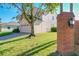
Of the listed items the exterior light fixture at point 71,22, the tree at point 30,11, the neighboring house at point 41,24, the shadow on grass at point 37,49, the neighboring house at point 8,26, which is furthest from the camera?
the neighboring house at point 41,24

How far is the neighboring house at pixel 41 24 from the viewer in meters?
6.80

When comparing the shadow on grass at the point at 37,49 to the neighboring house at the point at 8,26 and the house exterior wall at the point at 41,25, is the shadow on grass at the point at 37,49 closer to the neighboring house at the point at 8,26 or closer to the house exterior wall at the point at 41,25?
the house exterior wall at the point at 41,25

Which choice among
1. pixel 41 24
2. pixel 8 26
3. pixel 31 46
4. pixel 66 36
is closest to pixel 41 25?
pixel 41 24

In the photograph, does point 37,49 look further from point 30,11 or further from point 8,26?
point 30,11

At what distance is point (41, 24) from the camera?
23.8 ft

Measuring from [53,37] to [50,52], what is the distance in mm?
912

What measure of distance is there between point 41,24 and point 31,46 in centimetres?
115

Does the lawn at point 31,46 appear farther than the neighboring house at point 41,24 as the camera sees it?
No

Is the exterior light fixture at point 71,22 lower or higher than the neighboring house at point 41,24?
higher

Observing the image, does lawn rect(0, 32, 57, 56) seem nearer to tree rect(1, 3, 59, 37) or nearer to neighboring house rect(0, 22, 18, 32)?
tree rect(1, 3, 59, 37)

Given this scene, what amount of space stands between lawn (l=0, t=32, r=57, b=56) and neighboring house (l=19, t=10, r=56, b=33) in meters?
0.22

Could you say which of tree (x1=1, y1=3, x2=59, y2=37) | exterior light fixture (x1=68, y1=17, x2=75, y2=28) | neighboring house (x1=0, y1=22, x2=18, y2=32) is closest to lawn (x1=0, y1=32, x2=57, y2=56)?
tree (x1=1, y1=3, x2=59, y2=37)

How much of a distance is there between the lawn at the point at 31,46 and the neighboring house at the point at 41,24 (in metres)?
0.22

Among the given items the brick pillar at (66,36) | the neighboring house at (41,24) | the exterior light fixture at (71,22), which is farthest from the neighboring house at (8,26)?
the exterior light fixture at (71,22)
